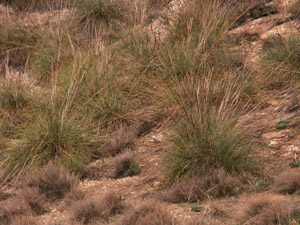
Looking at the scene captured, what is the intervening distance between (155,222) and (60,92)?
3.18 m

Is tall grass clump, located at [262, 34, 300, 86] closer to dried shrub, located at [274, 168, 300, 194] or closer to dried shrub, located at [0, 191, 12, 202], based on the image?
dried shrub, located at [274, 168, 300, 194]

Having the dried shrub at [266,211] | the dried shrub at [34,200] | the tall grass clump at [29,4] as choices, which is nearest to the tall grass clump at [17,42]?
the tall grass clump at [29,4]

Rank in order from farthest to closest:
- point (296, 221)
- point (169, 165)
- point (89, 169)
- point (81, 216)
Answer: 1. point (89, 169)
2. point (169, 165)
3. point (81, 216)
4. point (296, 221)

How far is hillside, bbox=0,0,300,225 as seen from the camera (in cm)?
391

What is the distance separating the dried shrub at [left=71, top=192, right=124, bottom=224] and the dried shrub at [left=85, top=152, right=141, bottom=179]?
81cm

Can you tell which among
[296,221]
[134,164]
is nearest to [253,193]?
[296,221]

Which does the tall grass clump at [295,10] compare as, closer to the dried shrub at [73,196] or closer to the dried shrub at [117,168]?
the dried shrub at [117,168]

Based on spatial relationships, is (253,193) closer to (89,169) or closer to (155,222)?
(155,222)

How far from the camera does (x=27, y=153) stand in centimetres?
512

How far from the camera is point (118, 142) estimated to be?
17.4 ft

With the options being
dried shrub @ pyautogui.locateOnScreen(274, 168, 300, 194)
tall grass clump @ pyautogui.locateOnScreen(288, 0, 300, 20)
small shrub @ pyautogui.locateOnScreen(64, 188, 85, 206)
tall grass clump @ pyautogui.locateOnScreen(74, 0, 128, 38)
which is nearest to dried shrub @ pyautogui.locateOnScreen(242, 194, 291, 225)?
dried shrub @ pyautogui.locateOnScreen(274, 168, 300, 194)

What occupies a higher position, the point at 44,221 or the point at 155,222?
the point at 155,222

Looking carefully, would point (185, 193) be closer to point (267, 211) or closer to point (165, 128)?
point (267, 211)

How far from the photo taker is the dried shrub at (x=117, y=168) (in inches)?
190
